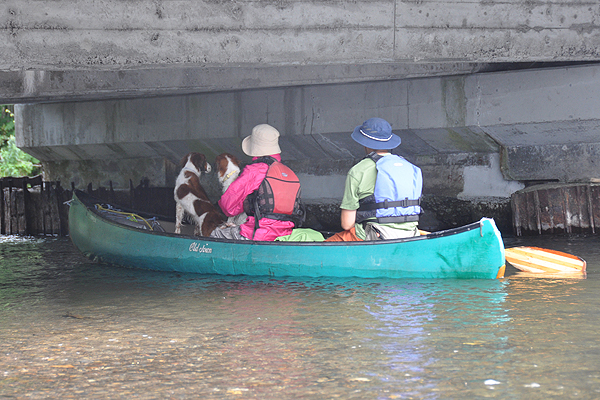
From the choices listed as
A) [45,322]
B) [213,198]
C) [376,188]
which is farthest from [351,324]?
[213,198]

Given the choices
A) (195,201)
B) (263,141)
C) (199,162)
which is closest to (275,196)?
(263,141)

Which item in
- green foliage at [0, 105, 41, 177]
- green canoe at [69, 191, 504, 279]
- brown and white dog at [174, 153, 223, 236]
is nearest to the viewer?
green canoe at [69, 191, 504, 279]

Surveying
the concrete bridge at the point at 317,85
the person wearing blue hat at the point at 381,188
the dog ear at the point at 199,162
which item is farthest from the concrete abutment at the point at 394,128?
the person wearing blue hat at the point at 381,188

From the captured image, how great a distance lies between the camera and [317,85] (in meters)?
11.2

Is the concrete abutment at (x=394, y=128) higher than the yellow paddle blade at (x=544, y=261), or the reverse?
the concrete abutment at (x=394, y=128)

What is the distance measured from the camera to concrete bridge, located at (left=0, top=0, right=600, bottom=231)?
21.0 ft

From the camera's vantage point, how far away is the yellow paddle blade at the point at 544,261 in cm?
700

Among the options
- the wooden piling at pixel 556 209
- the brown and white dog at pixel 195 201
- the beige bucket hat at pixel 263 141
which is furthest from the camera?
the wooden piling at pixel 556 209

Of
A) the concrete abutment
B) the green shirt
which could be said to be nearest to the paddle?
the green shirt

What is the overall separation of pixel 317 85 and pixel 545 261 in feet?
18.0

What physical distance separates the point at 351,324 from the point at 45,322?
101 inches

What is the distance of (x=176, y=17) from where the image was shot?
642 cm

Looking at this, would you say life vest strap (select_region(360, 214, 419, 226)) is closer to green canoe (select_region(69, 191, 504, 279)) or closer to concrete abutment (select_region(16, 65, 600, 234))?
green canoe (select_region(69, 191, 504, 279))

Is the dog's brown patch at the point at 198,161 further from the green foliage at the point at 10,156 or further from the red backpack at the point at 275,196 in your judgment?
the green foliage at the point at 10,156
